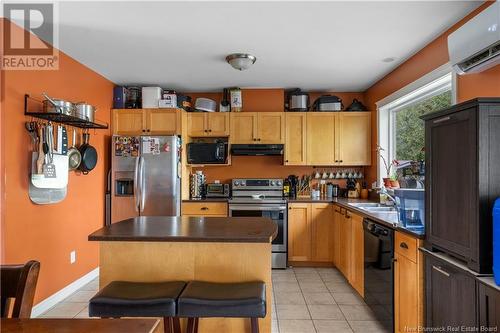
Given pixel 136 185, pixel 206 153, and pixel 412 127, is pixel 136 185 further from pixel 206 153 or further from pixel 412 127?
pixel 412 127

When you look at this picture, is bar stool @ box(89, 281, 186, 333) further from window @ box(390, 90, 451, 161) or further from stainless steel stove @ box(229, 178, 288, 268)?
window @ box(390, 90, 451, 161)

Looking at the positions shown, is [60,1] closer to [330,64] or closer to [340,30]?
[340,30]

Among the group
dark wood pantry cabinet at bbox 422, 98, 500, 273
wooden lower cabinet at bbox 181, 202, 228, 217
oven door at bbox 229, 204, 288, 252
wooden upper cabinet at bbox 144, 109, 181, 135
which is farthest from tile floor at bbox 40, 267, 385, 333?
wooden upper cabinet at bbox 144, 109, 181, 135

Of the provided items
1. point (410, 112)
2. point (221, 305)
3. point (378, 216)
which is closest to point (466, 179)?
point (378, 216)

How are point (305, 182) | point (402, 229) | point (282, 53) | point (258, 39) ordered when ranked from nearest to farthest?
point (402, 229)
point (258, 39)
point (282, 53)
point (305, 182)

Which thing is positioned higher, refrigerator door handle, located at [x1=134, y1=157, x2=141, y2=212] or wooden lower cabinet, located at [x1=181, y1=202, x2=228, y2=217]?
refrigerator door handle, located at [x1=134, y1=157, x2=141, y2=212]

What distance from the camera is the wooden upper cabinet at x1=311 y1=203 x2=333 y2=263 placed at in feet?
13.6

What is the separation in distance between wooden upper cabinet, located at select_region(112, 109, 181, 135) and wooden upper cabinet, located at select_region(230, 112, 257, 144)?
814 mm

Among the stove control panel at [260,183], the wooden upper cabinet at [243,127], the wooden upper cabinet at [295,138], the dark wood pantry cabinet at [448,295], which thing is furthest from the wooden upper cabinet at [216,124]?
the dark wood pantry cabinet at [448,295]

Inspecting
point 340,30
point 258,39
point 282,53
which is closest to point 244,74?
point 282,53

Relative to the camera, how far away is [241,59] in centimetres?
318

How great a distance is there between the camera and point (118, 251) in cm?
203

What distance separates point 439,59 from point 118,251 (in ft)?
10.0

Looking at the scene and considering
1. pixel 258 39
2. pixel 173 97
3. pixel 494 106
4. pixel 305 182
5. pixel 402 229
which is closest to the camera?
pixel 494 106
